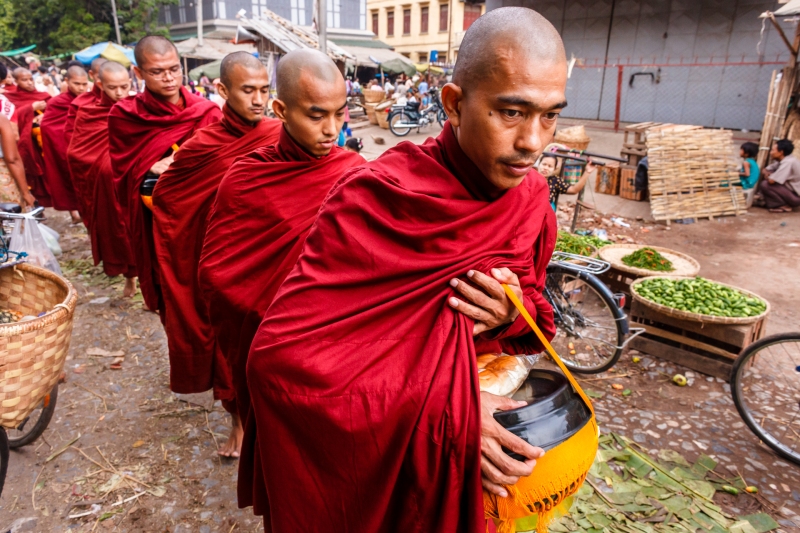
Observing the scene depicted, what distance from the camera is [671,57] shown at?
1442 cm

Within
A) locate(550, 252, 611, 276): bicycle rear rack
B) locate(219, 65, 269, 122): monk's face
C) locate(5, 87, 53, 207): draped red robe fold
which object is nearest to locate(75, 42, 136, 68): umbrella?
locate(5, 87, 53, 207): draped red robe fold

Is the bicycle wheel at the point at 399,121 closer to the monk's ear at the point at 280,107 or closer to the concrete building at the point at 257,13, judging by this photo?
the monk's ear at the point at 280,107

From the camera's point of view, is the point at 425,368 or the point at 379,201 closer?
the point at 425,368

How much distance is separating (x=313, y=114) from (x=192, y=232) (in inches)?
49.6

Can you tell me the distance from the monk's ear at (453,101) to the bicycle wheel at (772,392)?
3.13 meters

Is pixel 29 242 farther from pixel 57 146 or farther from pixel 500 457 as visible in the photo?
pixel 57 146

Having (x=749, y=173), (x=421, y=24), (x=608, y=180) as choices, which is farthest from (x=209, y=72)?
(x=421, y=24)

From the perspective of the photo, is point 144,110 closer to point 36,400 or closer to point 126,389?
point 126,389

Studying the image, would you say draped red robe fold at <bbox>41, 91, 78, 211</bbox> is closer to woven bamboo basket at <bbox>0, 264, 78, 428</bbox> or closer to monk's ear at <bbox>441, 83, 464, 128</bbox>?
woven bamboo basket at <bbox>0, 264, 78, 428</bbox>

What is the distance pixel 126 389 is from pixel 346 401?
3.32 m

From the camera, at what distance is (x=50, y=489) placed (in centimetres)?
290

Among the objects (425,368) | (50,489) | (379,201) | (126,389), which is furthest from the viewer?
(126,389)

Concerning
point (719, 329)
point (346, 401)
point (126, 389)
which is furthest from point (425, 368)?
point (719, 329)

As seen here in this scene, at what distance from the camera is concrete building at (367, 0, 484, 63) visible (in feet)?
118
